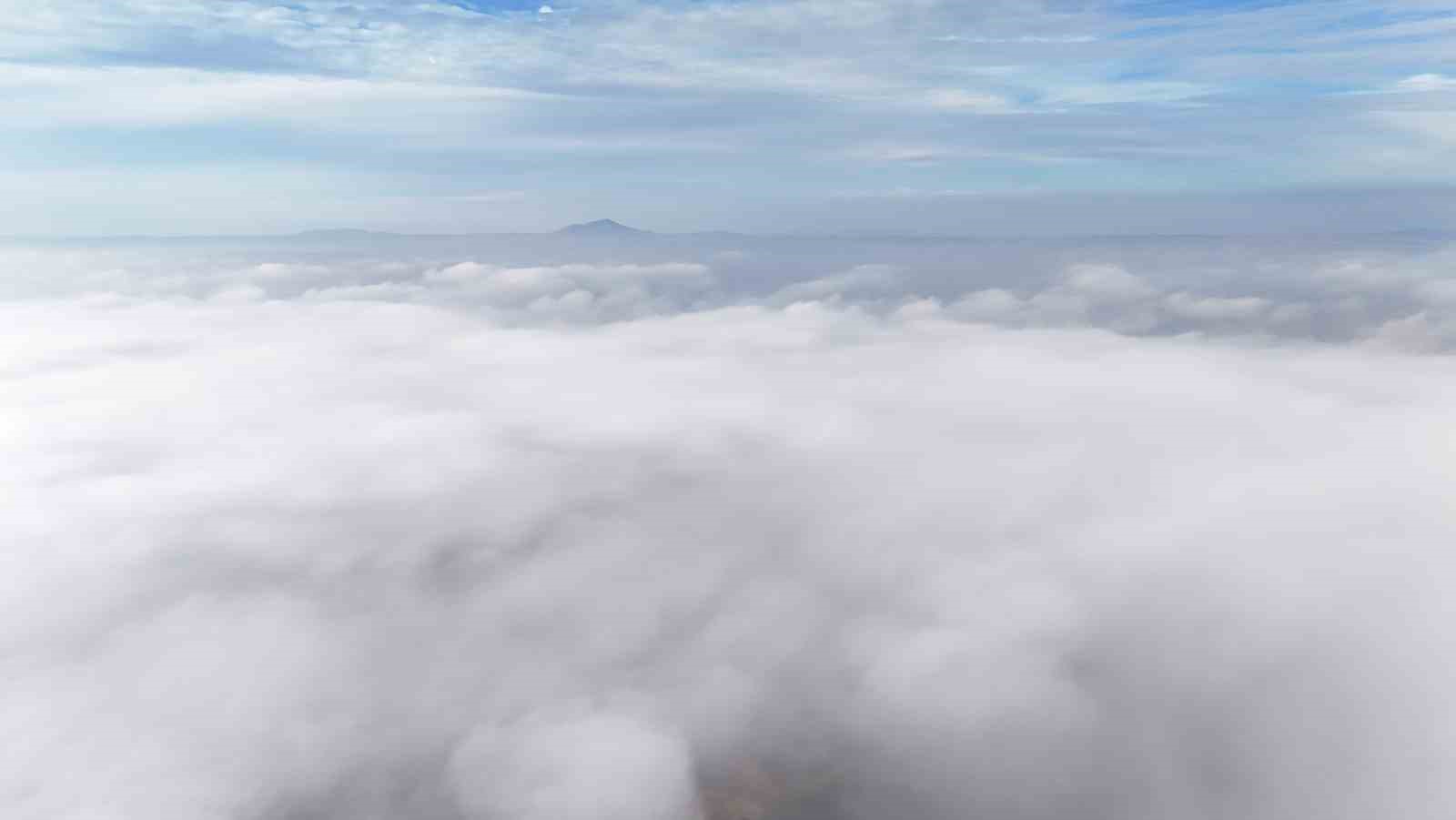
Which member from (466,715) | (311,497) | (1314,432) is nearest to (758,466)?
(311,497)

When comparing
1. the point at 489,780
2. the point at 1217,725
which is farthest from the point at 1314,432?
the point at 489,780

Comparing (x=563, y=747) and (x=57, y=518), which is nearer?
(x=563, y=747)

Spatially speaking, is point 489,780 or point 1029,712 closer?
point 489,780

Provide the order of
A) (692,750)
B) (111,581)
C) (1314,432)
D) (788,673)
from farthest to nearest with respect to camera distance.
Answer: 1. (1314,432)
2. (111,581)
3. (788,673)
4. (692,750)

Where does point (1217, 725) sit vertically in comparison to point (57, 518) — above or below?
above

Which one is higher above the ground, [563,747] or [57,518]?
[563,747]

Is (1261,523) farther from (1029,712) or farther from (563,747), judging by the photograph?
(563,747)

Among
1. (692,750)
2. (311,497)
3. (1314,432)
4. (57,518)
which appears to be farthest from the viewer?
(1314,432)

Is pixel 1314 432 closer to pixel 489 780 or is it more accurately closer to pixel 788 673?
pixel 788 673

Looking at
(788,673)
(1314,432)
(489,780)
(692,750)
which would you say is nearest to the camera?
(489,780)
